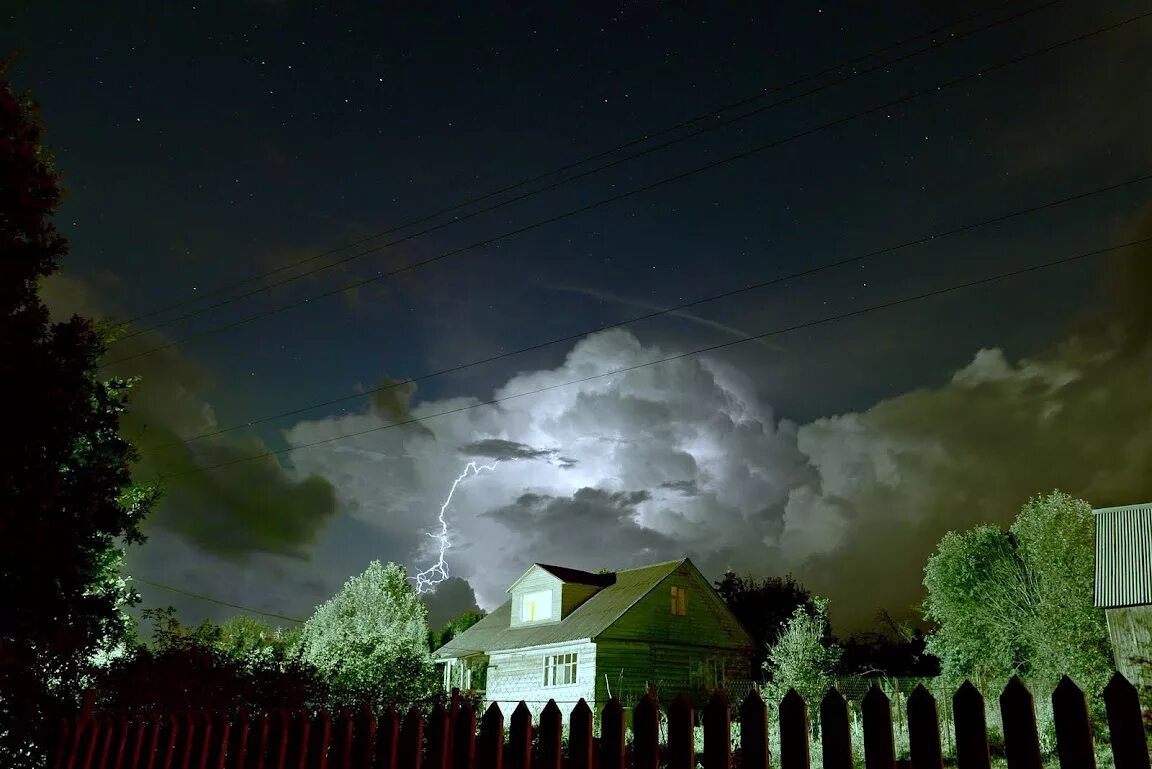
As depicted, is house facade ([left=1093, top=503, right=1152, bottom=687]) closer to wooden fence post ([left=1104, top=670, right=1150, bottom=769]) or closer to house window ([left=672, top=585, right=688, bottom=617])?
house window ([left=672, top=585, right=688, bottom=617])

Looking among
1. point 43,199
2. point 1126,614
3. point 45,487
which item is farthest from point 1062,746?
point 1126,614

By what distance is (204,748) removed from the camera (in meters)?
5.72

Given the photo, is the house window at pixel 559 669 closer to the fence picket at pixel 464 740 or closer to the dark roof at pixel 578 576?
the dark roof at pixel 578 576

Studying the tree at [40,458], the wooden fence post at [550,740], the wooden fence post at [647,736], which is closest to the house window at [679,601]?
the tree at [40,458]

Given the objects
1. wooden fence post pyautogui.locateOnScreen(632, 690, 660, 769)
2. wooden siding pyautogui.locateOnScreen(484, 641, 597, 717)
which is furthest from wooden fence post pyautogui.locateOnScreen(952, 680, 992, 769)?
wooden siding pyautogui.locateOnScreen(484, 641, 597, 717)

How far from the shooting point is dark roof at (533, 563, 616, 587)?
146ft

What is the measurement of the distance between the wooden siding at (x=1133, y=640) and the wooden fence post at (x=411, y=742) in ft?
120

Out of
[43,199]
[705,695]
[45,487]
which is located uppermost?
[43,199]

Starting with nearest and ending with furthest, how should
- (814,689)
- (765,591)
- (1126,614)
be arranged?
1. (814,689)
2. (1126,614)
3. (765,591)

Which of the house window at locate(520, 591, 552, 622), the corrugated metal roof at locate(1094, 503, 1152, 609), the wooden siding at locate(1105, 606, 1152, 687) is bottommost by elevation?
the wooden siding at locate(1105, 606, 1152, 687)

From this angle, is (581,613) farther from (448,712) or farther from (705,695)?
(448,712)

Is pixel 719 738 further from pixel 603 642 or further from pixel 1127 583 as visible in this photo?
pixel 1127 583

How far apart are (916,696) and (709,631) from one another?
42222mm

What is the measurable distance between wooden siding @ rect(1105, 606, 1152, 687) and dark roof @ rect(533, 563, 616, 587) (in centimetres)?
2407
